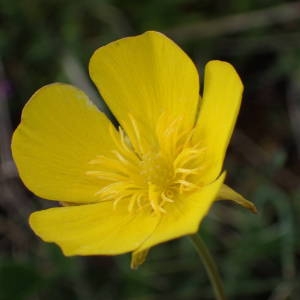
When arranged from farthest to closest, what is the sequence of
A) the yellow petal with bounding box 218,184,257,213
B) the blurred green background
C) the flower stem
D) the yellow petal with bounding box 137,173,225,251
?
the blurred green background, the flower stem, the yellow petal with bounding box 218,184,257,213, the yellow petal with bounding box 137,173,225,251

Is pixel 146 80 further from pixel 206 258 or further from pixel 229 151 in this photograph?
pixel 229 151

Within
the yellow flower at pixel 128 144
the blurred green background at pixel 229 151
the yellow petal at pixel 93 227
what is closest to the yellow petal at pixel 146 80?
the yellow flower at pixel 128 144

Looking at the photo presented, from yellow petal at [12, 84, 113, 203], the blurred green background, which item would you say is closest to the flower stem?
yellow petal at [12, 84, 113, 203]

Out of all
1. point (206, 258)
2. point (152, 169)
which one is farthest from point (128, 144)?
point (206, 258)

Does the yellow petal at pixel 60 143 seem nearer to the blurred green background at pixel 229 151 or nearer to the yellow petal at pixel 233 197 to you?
the yellow petal at pixel 233 197

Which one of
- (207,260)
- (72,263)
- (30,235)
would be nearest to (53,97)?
(207,260)

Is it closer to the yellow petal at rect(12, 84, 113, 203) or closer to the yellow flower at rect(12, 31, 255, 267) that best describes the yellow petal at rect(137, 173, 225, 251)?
the yellow flower at rect(12, 31, 255, 267)
